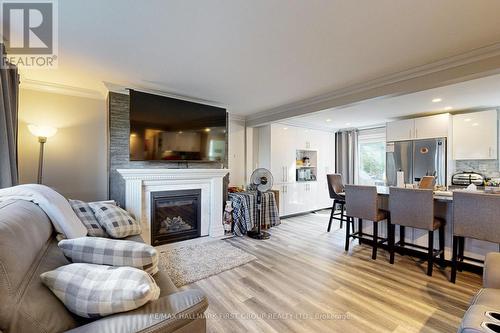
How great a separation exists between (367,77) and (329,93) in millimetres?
634

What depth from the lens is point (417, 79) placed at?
2.54 metres

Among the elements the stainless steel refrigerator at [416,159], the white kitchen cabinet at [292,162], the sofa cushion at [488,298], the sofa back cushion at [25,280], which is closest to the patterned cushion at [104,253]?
the sofa back cushion at [25,280]

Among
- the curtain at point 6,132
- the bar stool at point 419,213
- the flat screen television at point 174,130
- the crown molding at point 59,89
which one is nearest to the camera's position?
the curtain at point 6,132

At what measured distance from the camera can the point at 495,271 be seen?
141 centimetres

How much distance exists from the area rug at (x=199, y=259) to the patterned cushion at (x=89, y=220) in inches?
26.5

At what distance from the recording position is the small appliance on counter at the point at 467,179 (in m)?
3.98

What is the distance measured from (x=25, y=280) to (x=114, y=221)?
155 cm

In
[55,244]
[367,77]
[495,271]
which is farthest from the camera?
Answer: [367,77]

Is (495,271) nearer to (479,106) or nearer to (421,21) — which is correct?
(421,21)

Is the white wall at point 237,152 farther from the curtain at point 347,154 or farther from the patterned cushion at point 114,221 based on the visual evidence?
the curtain at point 347,154

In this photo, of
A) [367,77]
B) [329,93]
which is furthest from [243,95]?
[367,77]

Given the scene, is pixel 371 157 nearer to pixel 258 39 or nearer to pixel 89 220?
pixel 258 39

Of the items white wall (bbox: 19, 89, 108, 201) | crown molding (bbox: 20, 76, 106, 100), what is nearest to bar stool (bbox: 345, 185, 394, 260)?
white wall (bbox: 19, 89, 108, 201)

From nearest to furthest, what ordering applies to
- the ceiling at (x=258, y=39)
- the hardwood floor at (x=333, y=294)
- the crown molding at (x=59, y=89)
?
the ceiling at (x=258, y=39)
the hardwood floor at (x=333, y=294)
the crown molding at (x=59, y=89)
